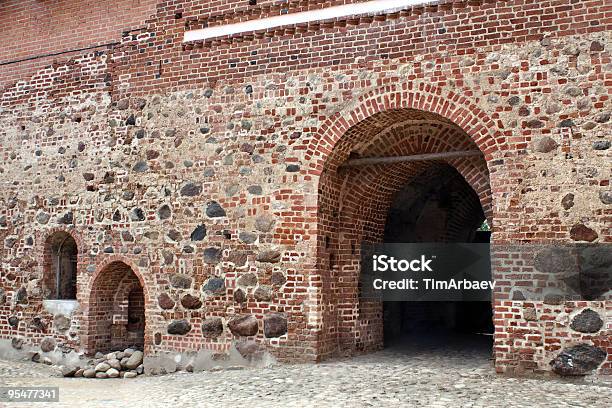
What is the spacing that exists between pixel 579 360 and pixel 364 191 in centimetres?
360

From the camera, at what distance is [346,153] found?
351 inches

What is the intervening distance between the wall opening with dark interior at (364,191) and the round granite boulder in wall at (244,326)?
3.00 ft

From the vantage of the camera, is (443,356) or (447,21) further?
(443,356)

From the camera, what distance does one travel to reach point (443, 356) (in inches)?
362

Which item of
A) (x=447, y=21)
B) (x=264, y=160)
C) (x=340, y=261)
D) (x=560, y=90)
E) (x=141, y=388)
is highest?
(x=447, y=21)

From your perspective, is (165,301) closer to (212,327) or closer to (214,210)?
(212,327)

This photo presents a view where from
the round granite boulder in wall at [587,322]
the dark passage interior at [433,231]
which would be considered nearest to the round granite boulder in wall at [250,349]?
the dark passage interior at [433,231]

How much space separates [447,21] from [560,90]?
1.61 m

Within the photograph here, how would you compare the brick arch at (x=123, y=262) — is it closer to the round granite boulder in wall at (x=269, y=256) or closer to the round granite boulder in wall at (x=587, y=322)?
the round granite boulder in wall at (x=269, y=256)

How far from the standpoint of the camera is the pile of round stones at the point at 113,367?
9195 millimetres

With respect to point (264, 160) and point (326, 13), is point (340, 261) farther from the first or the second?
point (326, 13)

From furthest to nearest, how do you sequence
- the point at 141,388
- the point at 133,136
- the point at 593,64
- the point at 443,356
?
the point at 133,136, the point at 443,356, the point at 141,388, the point at 593,64

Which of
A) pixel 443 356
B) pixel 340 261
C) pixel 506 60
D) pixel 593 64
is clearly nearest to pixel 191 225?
pixel 340 261

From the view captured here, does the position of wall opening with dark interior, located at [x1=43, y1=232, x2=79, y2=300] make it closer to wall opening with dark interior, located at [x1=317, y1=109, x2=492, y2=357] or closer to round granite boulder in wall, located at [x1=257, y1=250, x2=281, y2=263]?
round granite boulder in wall, located at [x1=257, y1=250, x2=281, y2=263]
